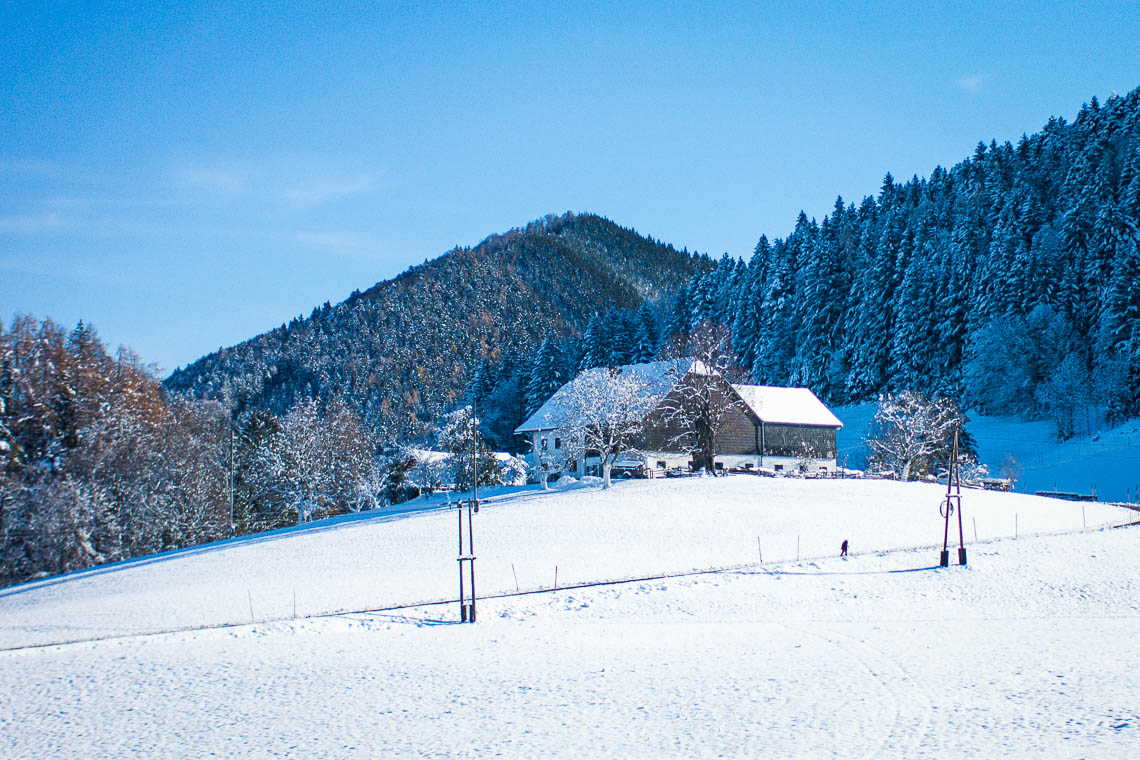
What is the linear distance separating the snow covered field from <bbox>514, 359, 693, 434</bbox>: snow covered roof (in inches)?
734

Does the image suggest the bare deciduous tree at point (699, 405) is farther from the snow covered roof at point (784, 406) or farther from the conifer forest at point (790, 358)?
the conifer forest at point (790, 358)

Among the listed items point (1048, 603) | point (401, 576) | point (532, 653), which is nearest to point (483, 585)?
point (401, 576)

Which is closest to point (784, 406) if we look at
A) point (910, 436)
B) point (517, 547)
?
point (910, 436)

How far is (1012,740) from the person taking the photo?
13.9m

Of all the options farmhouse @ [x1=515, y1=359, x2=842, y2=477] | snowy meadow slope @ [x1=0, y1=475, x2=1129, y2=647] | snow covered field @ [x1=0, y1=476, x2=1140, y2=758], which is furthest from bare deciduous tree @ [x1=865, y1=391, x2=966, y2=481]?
snow covered field @ [x1=0, y1=476, x2=1140, y2=758]

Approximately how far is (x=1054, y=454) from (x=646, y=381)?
40.0 meters

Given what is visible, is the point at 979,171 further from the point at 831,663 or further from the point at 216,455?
the point at 831,663

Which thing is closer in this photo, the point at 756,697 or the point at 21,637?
the point at 756,697

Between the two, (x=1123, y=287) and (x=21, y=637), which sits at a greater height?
(x=1123, y=287)

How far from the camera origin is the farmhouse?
5919 cm

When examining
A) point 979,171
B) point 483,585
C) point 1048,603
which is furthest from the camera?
point 979,171

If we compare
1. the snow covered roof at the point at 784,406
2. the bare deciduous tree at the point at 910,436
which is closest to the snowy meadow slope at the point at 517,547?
the bare deciduous tree at the point at 910,436

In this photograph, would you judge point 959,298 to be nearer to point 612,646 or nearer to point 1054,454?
point 1054,454

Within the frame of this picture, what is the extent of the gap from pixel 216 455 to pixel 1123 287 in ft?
271
